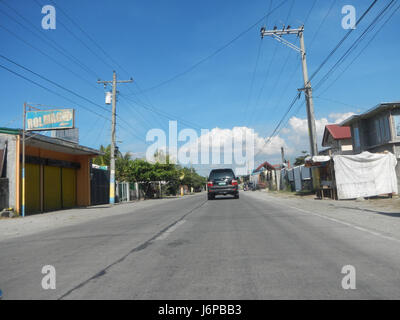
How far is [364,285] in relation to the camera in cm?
384

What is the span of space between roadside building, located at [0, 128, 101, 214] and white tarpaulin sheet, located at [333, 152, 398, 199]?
1633 cm

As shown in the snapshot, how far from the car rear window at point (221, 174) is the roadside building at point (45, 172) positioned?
9.03m

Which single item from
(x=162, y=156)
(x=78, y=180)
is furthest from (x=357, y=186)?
(x=162, y=156)

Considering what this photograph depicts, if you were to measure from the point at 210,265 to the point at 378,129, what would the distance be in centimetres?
2271

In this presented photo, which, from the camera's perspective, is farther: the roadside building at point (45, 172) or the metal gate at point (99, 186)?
the metal gate at point (99, 186)

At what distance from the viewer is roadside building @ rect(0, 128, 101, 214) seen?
18016mm

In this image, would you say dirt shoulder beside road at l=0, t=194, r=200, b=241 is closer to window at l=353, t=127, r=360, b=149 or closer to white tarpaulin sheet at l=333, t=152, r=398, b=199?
white tarpaulin sheet at l=333, t=152, r=398, b=199

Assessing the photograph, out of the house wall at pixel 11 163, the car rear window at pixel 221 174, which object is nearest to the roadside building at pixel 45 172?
the house wall at pixel 11 163

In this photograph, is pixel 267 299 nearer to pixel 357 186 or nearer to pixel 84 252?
pixel 84 252

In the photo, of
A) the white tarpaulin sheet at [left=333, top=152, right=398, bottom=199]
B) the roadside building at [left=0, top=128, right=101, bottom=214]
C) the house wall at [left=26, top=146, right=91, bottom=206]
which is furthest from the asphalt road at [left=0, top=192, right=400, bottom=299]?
the house wall at [left=26, top=146, right=91, bottom=206]

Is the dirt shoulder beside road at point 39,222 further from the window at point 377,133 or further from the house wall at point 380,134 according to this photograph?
the window at point 377,133

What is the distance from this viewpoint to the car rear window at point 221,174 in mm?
23125

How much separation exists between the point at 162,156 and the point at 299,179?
1698 cm

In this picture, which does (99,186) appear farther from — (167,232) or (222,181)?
(167,232)
